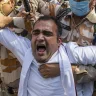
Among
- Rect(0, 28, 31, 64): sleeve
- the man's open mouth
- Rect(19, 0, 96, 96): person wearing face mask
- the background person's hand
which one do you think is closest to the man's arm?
Rect(0, 28, 31, 64): sleeve

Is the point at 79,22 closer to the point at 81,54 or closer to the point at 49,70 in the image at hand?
the point at 81,54

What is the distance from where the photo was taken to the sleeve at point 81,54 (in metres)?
3.76

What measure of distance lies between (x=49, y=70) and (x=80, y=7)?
2.73ft

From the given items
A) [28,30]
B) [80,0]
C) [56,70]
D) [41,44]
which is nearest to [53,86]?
[56,70]

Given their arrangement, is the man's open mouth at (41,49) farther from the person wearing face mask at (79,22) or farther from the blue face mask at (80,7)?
the blue face mask at (80,7)

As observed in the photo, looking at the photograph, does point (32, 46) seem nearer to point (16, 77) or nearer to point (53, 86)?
point (53, 86)

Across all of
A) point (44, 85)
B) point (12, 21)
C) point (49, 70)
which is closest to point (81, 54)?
point (49, 70)

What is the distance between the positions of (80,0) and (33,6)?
1.67 feet

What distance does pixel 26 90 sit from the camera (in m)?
3.86

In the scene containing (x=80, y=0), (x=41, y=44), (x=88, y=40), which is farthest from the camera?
(x=80, y=0)

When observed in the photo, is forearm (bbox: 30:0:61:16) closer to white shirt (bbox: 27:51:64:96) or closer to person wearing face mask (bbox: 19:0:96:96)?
person wearing face mask (bbox: 19:0:96:96)

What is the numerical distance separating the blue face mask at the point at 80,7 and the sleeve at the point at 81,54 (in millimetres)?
483

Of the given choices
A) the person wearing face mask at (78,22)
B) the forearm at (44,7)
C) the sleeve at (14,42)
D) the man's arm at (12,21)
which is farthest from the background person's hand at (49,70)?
the forearm at (44,7)

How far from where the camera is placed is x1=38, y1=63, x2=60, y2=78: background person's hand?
3795mm
